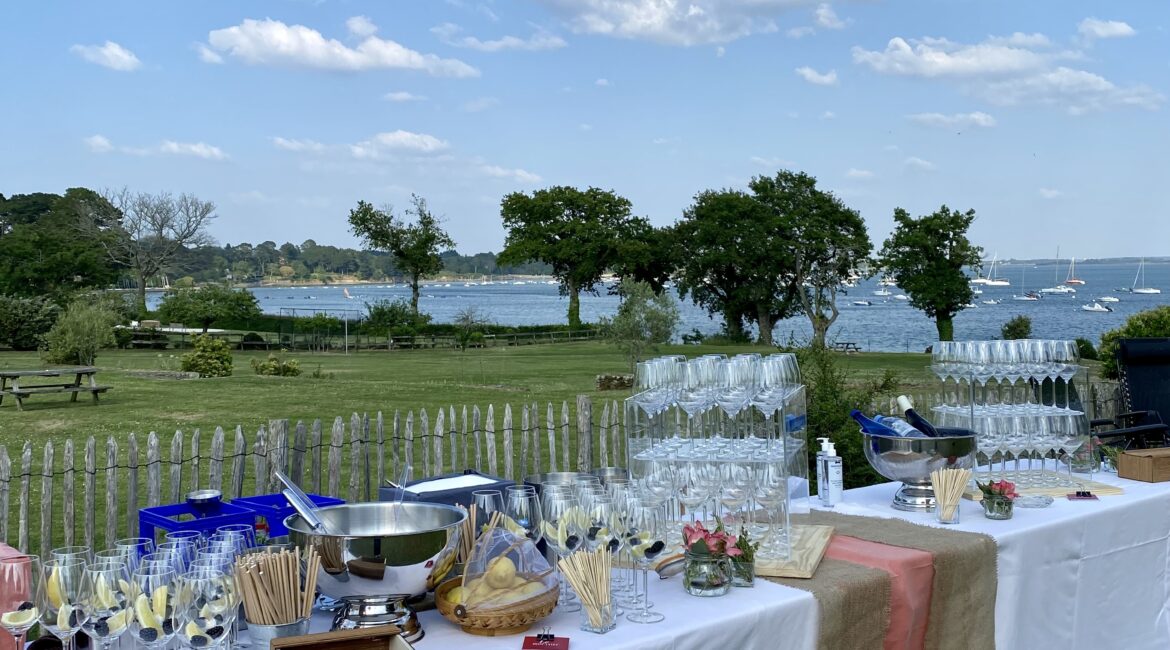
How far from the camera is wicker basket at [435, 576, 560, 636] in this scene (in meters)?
2.34

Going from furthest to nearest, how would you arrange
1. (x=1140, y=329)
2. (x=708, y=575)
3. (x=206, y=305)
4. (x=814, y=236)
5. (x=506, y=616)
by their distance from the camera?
(x=814, y=236)
(x=206, y=305)
(x=1140, y=329)
(x=708, y=575)
(x=506, y=616)

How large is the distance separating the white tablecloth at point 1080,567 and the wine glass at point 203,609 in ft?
8.50

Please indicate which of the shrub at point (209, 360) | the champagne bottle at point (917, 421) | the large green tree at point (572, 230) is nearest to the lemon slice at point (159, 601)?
the champagne bottle at point (917, 421)

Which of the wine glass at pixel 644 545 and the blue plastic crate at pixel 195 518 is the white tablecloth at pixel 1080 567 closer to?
the wine glass at pixel 644 545

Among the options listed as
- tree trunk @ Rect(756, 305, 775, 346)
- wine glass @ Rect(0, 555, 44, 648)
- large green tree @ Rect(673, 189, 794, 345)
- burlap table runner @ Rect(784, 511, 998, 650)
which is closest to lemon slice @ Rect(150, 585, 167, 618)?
wine glass @ Rect(0, 555, 44, 648)

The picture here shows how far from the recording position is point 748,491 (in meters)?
3.07

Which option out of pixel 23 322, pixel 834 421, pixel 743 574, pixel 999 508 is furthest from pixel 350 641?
pixel 23 322

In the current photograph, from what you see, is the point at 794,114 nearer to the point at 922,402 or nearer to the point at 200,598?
the point at 922,402

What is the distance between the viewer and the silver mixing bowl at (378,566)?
221 centimetres

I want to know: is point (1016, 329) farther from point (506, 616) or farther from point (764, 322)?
point (506, 616)

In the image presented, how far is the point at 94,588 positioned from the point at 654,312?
74.6ft

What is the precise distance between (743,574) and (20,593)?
184cm

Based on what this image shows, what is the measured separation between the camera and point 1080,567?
12.5 feet

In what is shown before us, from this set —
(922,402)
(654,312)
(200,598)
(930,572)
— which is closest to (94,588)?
(200,598)
